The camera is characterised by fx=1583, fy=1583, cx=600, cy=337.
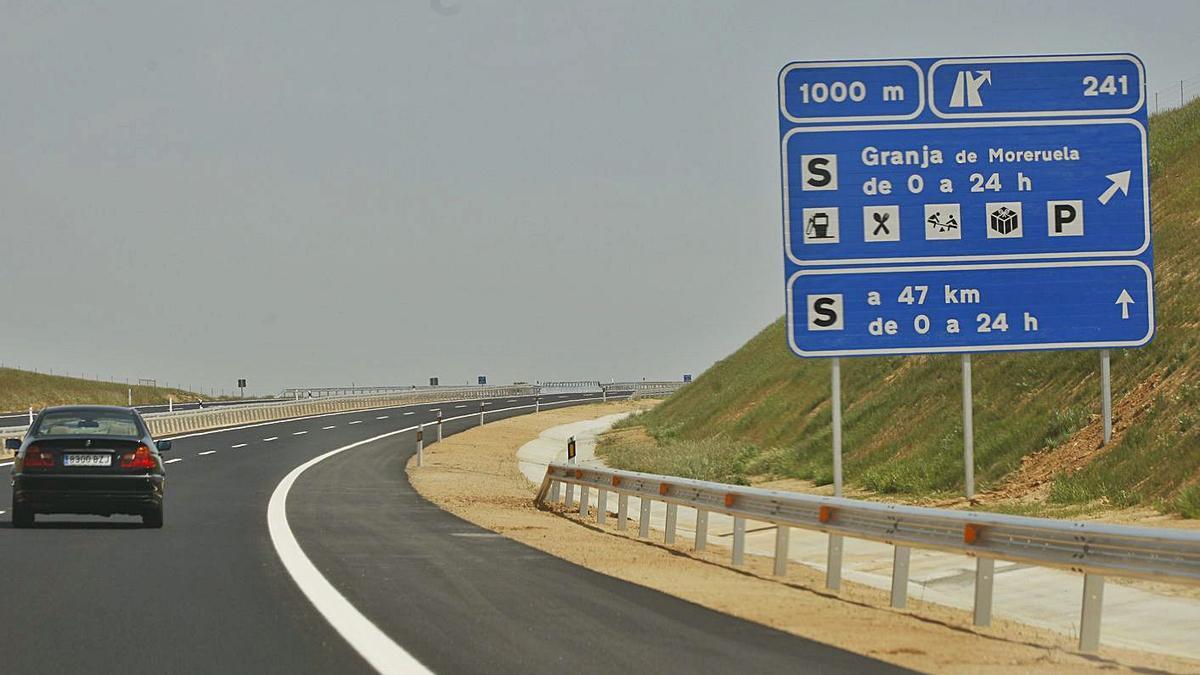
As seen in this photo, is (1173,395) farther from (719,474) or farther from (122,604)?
(122,604)

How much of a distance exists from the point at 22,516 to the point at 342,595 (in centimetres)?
970

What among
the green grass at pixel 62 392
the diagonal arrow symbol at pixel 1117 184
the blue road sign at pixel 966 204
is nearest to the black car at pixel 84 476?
the blue road sign at pixel 966 204

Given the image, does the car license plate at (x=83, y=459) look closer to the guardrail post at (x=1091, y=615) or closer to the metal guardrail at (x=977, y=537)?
the metal guardrail at (x=977, y=537)

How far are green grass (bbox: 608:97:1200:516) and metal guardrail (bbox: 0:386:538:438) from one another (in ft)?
60.9

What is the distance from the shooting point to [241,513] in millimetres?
23891

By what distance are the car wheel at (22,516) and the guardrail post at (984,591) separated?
13.3 meters

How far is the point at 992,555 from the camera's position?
37.3 feet

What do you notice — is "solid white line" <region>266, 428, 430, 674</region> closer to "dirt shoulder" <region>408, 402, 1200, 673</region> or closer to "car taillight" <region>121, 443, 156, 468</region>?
"car taillight" <region>121, 443, 156, 468</region>

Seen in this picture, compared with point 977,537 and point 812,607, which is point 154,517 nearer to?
point 812,607

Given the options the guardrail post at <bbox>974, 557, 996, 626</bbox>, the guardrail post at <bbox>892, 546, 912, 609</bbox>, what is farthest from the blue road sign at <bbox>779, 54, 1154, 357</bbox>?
the guardrail post at <bbox>974, 557, 996, 626</bbox>

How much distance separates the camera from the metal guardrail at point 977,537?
9484mm

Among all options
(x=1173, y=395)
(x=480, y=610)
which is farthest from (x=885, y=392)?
(x=480, y=610)

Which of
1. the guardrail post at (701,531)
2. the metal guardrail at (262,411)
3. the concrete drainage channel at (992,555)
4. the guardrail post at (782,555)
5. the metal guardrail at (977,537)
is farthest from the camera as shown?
the metal guardrail at (262,411)

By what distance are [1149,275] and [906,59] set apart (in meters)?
4.39
